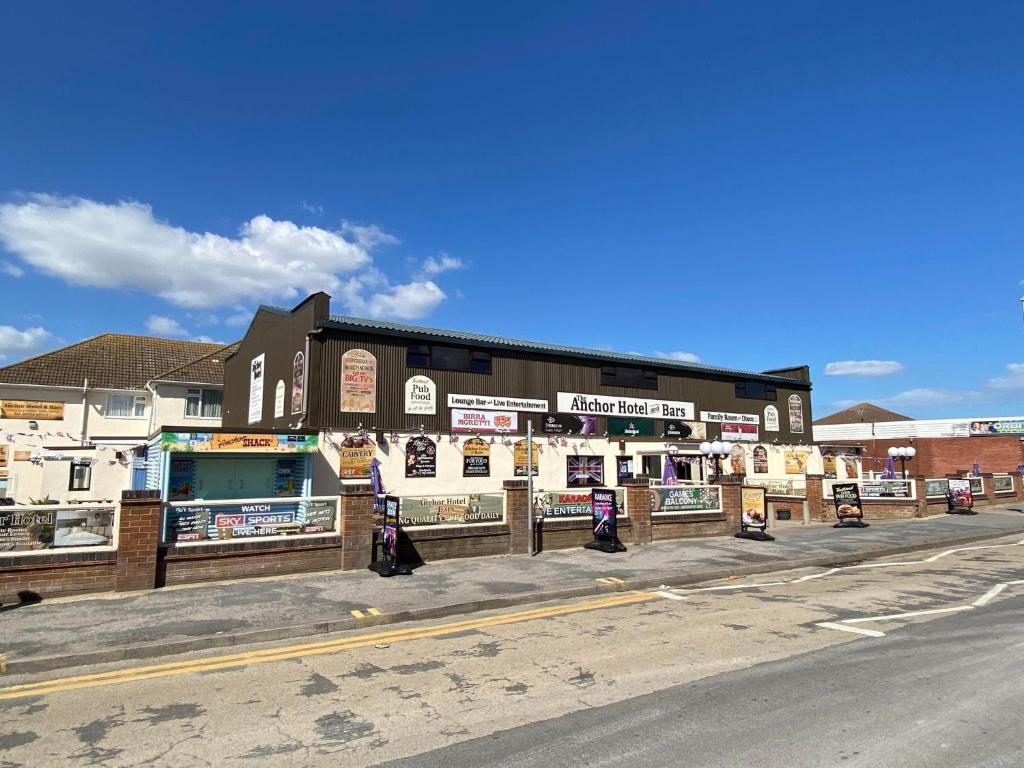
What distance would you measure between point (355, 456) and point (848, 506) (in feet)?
55.7

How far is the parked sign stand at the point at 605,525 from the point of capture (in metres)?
15.4

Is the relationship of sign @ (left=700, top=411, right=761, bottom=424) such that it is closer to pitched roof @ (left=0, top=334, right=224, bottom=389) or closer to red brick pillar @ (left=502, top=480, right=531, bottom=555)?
red brick pillar @ (left=502, top=480, right=531, bottom=555)

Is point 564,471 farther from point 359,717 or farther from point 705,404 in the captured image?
point 359,717

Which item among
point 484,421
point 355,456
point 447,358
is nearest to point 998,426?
point 484,421

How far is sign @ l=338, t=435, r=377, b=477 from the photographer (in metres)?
22.3

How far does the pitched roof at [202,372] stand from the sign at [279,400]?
960 centimetres

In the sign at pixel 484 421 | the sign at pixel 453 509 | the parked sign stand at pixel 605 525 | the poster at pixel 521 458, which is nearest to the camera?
the sign at pixel 453 509

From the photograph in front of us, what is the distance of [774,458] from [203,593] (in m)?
31.3

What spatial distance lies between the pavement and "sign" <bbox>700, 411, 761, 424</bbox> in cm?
1635

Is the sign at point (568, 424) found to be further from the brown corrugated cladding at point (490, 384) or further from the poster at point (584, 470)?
the poster at point (584, 470)

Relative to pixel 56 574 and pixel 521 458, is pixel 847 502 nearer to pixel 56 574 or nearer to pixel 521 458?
pixel 521 458

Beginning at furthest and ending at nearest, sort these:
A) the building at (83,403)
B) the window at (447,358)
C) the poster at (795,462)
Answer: the poster at (795,462), the building at (83,403), the window at (447,358)

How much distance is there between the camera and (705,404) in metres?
33.2

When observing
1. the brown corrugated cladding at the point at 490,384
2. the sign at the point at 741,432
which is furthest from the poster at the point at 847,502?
the sign at the point at 741,432
